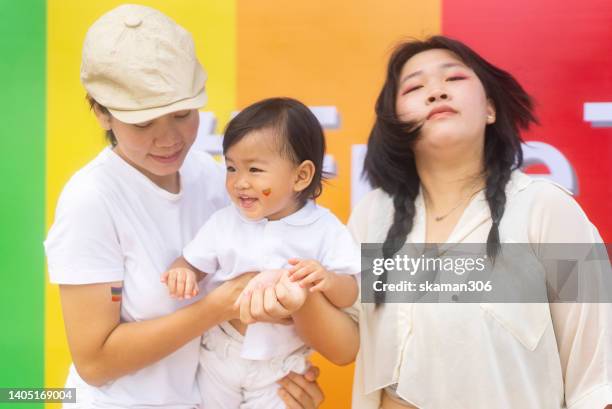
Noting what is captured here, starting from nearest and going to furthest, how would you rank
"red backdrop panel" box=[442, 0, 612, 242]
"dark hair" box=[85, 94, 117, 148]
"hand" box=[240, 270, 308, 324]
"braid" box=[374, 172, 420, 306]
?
1. "hand" box=[240, 270, 308, 324]
2. "dark hair" box=[85, 94, 117, 148]
3. "braid" box=[374, 172, 420, 306]
4. "red backdrop panel" box=[442, 0, 612, 242]

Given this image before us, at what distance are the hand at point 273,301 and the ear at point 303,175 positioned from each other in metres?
0.33

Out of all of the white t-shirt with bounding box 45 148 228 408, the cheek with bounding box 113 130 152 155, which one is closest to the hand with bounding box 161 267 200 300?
the white t-shirt with bounding box 45 148 228 408

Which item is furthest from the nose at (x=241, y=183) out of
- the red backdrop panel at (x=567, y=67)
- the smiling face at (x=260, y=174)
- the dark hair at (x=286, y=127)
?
the red backdrop panel at (x=567, y=67)

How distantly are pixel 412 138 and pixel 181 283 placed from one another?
829 mm

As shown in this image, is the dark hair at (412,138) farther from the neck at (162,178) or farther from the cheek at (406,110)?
the neck at (162,178)

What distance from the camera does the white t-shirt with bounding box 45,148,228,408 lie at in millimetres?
1956

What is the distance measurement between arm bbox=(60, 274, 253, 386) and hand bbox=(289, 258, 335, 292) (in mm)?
211

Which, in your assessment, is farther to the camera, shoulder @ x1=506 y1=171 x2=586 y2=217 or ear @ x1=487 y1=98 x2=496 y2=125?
ear @ x1=487 y1=98 x2=496 y2=125

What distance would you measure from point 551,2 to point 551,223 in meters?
1.04

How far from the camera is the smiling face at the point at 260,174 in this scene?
2004 millimetres

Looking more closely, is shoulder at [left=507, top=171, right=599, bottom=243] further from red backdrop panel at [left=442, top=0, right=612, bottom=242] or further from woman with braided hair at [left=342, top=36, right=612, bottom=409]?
red backdrop panel at [left=442, top=0, right=612, bottom=242]

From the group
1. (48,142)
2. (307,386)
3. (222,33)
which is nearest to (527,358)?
(307,386)

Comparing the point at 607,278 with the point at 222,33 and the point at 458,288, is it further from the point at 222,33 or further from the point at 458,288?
the point at 222,33

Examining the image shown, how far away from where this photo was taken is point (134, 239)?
6.67ft
